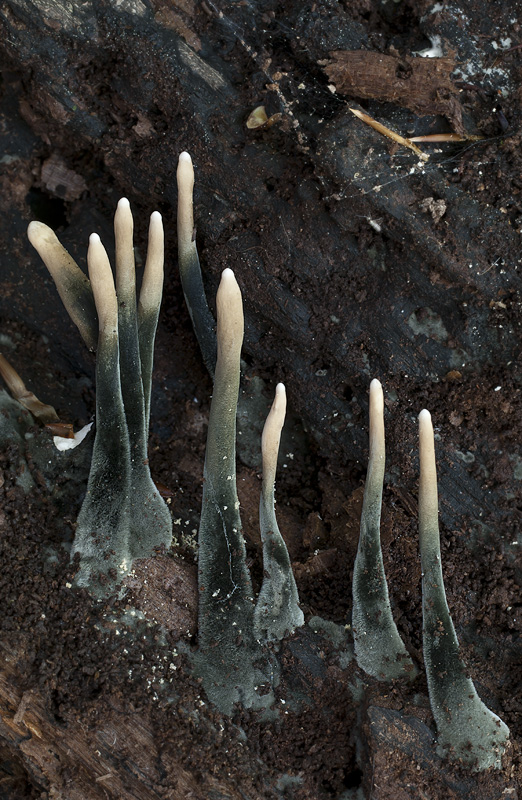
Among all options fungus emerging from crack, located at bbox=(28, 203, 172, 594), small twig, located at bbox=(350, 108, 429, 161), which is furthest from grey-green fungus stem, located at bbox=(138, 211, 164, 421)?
small twig, located at bbox=(350, 108, 429, 161)

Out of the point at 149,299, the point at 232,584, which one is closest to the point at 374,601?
the point at 232,584

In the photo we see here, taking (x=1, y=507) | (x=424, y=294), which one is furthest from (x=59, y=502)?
(x=424, y=294)

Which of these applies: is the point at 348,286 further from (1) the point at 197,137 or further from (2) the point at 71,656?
(2) the point at 71,656

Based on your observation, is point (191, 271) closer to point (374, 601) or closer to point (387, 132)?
point (387, 132)

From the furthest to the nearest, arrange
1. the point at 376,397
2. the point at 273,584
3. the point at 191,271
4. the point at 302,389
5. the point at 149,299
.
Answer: the point at 302,389
the point at 191,271
the point at 149,299
the point at 273,584
the point at 376,397

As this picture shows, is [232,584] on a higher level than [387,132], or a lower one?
lower

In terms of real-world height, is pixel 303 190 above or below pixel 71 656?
above

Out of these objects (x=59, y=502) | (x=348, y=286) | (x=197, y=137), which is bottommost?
(x=59, y=502)
